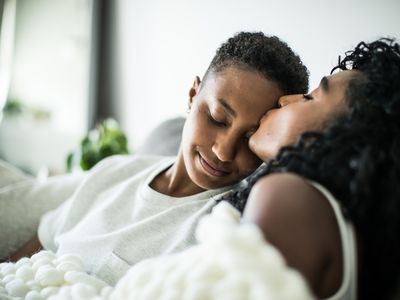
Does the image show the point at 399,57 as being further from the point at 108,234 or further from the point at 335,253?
the point at 108,234

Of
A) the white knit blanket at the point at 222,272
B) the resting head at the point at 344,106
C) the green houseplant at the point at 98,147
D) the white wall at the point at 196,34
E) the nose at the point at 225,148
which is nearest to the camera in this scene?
the white knit blanket at the point at 222,272

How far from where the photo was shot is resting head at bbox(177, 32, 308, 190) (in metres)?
0.85

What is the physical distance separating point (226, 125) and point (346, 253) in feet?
1.40

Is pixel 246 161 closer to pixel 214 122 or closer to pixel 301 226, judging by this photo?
pixel 214 122

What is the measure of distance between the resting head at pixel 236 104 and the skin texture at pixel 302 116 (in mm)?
71

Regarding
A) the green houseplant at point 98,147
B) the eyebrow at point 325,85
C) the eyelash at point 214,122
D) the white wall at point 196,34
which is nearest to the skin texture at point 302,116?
the eyebrow at point 325,85

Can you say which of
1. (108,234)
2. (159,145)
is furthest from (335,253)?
(159,145)

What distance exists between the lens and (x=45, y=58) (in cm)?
268

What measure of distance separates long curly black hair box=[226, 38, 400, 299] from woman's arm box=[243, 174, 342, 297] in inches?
1.6

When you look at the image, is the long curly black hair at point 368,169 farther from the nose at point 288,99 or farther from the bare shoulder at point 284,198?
the nose at point 288,99

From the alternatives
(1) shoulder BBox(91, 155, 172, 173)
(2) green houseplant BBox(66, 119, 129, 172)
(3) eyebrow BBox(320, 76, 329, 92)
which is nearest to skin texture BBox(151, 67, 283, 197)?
(3) eyebrow BBox(320, 76, 329, 92)

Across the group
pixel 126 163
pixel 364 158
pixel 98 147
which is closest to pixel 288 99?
pixel 364 158

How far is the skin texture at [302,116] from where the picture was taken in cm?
68

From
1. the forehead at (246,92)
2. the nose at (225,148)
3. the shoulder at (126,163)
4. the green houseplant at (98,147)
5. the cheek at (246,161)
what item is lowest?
the green houseplant at (98,147)
